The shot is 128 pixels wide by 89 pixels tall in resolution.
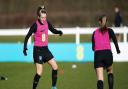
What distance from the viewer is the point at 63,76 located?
1755 centimetres

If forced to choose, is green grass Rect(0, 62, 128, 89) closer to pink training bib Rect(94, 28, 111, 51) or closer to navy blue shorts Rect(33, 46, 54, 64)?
navy blue shorts Rect(33, 46, 54, 64)

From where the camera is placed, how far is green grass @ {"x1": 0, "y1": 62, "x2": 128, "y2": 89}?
15155 mm

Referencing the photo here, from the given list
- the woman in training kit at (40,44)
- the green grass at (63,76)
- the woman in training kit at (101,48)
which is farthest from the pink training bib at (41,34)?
the green grass at (63,76)

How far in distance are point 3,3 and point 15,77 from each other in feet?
172

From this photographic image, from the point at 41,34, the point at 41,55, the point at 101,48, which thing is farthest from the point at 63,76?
the point at 101,48

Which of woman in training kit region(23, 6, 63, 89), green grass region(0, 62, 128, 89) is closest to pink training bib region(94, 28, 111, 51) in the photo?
woman in training kit region(23, 6, 63, 89)

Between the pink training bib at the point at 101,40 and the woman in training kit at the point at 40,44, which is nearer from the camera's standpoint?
the pink training bib at the point at 101,40

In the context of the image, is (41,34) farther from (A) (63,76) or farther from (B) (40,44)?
(A) (63,76)

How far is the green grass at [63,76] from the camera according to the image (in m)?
15.2

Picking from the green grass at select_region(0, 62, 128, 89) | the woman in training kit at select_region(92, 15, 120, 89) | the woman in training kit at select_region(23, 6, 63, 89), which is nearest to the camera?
the woman in training kit at select_region(92, 15, 120, 89)

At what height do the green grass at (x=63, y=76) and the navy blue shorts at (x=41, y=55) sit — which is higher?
the navy blue shorts at (x=41, y=55)

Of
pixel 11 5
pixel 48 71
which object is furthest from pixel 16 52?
pixel 11 5

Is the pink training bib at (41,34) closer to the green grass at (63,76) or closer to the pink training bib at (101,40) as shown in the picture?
the pink training bib at (101,40)

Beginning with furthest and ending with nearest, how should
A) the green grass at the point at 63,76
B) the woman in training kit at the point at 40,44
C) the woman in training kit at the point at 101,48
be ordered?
the green grass at the point at 63,76 → the woman in training kit at the point at 40,44 → the woman in training kit at the point at 101,48
